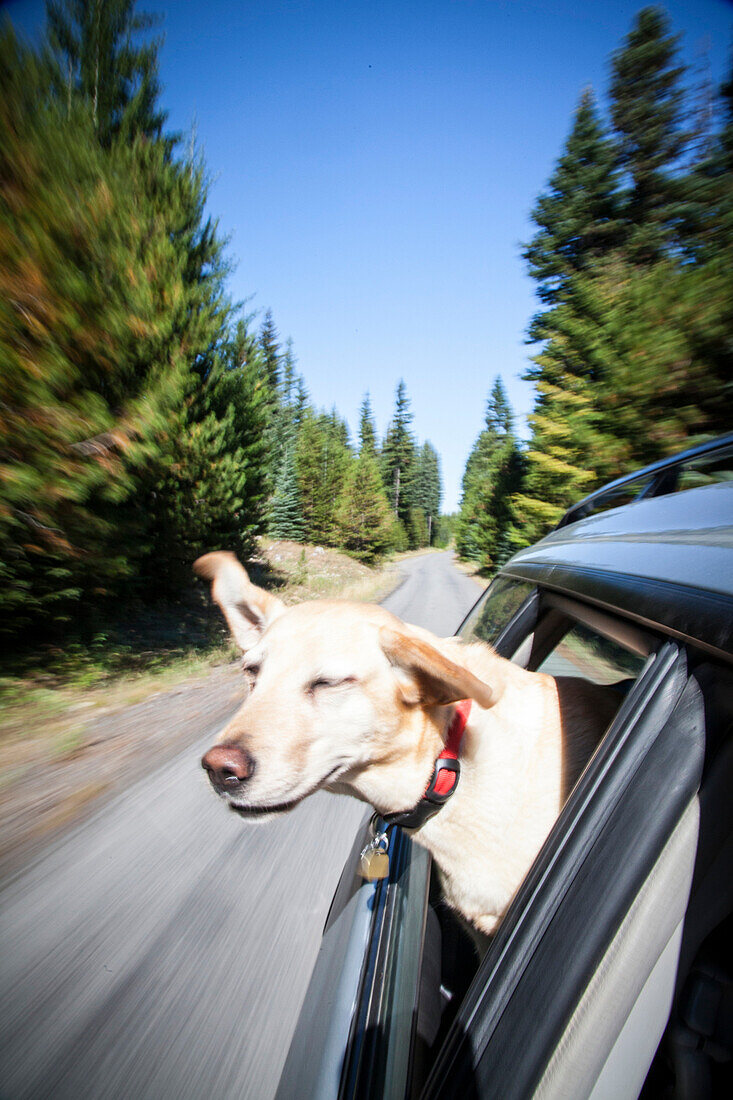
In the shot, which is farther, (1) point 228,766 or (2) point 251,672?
(2) point 251,672

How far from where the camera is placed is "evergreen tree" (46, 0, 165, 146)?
5.94m

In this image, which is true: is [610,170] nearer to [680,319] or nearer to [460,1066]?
[680,319]

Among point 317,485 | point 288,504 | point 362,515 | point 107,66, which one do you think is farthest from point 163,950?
point 317,485

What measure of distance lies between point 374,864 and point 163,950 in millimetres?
1502

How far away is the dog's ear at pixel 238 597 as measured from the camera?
1.87 meters

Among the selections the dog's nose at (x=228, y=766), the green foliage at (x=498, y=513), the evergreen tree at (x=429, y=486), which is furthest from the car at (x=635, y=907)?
the evergreen tree at (x=429, y=486)

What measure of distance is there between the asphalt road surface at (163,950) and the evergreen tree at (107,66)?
851 centimetres

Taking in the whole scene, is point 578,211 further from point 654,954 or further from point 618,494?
point 654,954

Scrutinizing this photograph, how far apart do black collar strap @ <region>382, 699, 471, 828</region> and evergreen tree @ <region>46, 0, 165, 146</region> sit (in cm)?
859

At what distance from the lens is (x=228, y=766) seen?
52.4 inches

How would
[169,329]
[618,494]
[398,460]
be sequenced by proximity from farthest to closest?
[398,460] → [169,329] → [618,494]

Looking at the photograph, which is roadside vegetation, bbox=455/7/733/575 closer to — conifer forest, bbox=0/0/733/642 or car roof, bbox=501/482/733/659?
conifer forest, bbox=0/0/733/642

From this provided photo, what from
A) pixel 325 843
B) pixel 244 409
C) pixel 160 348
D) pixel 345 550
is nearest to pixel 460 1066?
pixel 325 843

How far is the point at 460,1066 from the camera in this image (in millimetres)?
828
